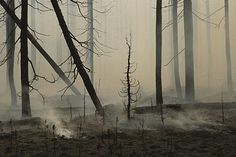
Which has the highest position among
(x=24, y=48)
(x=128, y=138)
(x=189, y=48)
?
(x=189, y=48)

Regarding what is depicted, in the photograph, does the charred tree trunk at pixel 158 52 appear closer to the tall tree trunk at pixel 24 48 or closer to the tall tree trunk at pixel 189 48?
the tall tree trunk at pixel 189 48

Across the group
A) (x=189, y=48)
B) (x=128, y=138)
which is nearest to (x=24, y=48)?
(x=128, y=138)

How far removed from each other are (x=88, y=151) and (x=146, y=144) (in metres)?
A: 1.48

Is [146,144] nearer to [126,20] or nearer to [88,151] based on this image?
[88,151]

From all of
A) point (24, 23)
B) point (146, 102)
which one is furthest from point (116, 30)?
point (24, 23)

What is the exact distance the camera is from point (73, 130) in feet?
41.3

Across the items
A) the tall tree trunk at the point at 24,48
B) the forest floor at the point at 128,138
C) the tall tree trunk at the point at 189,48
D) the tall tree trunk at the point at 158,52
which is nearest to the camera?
the forest floor at the point at 128,138

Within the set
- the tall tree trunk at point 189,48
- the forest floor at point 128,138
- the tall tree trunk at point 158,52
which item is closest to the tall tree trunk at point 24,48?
the forest floor at point 128,138

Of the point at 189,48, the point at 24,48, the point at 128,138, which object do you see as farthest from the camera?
the point at 189,48

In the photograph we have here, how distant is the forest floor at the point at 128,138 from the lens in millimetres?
9688

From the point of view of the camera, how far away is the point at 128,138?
37.4 feet

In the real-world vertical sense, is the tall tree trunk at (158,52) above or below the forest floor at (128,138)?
above

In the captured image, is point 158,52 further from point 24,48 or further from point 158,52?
point 24,48

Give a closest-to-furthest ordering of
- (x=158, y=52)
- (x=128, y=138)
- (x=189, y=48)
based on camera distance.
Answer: (x=128, y=138)
(x=158, y=52)
(x=189, y=48)
